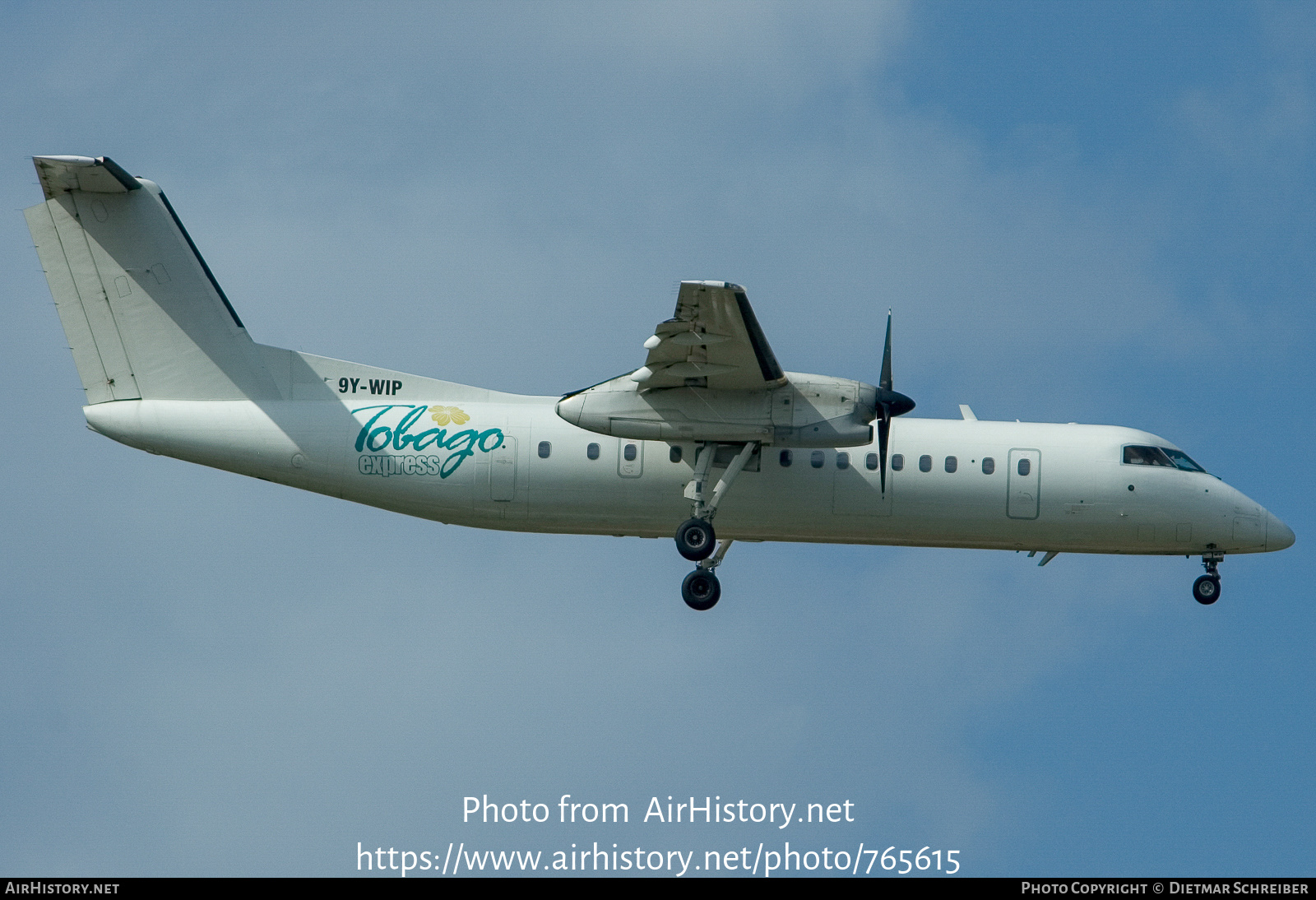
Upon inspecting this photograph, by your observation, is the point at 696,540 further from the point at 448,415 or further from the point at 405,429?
the point at 405,429

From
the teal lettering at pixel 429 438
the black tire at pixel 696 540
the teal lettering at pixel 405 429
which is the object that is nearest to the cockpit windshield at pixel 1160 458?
the black tire at pixel 696 540

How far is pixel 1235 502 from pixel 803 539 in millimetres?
7401

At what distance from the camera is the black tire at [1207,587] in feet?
87.9

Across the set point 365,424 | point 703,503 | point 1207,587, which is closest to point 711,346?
point 703,503

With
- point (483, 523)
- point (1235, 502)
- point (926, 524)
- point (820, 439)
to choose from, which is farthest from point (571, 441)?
point (1235, 502)

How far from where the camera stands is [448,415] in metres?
25.7

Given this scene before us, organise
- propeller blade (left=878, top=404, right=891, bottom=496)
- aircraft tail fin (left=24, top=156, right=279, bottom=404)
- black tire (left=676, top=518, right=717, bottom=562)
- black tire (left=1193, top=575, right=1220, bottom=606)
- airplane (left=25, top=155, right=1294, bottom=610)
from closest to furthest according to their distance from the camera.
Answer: propeller blade (left=878, top=404, right=891, bottom=496) < black tire (left=676, top=518, right=717, bottom=562) < airplane (left=25, top=155, right=1294, bottom=610) < aircraft tail fin (left=24, top=156, right=279, bottom=404) < black tire (left=1193, top=575, right=1220, bottom=606)

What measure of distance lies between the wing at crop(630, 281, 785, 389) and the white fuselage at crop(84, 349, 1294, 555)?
1.58 m

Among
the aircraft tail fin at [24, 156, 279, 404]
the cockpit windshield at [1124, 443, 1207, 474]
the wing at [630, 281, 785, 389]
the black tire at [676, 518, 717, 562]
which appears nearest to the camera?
the wing at [630, 281, 785, 389]

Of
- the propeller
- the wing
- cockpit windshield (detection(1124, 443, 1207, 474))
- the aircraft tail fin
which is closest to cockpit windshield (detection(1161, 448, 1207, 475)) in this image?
cockpit windshield (detection(1124, 443, 1207, 474))

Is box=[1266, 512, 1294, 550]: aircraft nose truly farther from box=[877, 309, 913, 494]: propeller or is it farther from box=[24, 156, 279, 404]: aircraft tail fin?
box=[24, 156, 279, 404]: aircraft tail fin

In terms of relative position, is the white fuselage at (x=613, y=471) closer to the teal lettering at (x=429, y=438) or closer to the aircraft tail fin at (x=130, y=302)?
the teal lettering at (x=429, y=438)

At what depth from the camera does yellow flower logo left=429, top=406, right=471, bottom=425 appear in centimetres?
2556

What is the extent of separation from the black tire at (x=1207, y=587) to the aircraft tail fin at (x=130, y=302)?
16.0m
